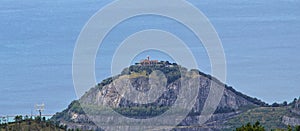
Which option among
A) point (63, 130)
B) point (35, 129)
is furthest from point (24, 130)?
point (63, 130)

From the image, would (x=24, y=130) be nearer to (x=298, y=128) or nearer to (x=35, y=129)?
(x=35, y=129)

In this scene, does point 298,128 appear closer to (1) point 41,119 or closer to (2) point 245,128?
(2) point 245,128

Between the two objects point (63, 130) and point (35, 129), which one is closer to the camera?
point (35, 129)

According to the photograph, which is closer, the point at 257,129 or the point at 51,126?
the point at 257,129

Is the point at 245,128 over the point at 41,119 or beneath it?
beneath

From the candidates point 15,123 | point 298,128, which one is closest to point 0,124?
point 15,123

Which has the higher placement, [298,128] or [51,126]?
[51,126]

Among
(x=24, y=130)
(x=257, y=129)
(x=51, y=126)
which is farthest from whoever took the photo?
(x=51, y=126)

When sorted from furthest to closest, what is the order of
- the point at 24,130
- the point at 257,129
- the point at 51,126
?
the point at 51,126 < the point at 24,130 < the point at 257,129
